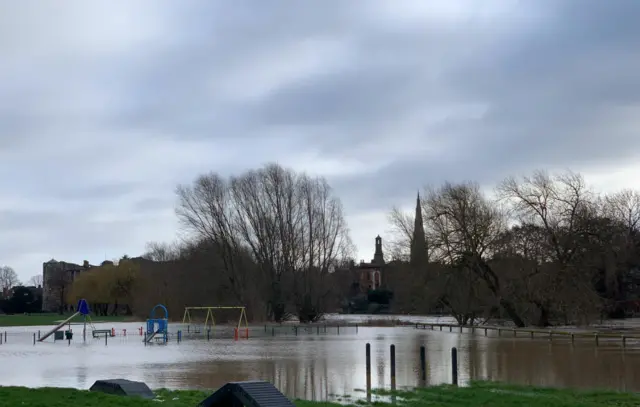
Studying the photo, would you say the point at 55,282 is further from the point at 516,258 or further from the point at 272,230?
the point at 516,258

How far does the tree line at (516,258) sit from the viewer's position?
55.0 m

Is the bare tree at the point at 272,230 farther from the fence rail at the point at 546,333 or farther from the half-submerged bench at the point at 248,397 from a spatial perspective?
the half-submerged bench at the point at 248,397

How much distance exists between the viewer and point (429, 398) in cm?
1512

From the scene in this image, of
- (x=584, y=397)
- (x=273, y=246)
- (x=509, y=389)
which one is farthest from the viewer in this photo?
(x=273, y=246)

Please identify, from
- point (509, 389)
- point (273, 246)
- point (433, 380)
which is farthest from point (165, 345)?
point (273, 246)

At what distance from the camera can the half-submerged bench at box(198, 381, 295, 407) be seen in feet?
34.1

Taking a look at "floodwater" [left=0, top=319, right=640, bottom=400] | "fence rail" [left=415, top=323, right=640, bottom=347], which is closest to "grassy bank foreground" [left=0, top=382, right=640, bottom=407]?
"floodwater" [left=0, top=319, right=640, bottom=400]

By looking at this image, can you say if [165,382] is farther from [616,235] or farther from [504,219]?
[616,235]

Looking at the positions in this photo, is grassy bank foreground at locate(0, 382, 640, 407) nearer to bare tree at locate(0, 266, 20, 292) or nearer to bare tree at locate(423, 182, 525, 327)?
bare tree at locate(423, 182, 525, 327)

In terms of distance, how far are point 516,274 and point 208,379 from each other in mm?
39411

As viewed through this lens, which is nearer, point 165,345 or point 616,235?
point 165,345

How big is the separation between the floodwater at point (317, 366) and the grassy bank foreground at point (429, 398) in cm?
230

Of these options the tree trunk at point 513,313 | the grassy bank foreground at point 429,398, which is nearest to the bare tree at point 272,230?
the tree trunk at point 513,313

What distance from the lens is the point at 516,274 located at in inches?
2207
